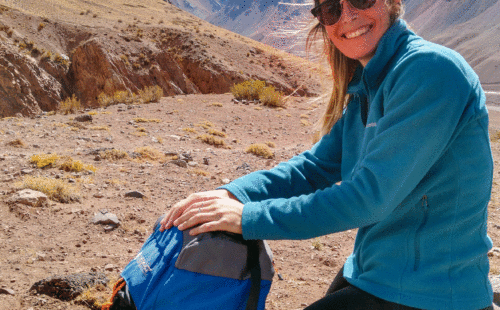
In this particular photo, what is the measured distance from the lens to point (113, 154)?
239 inches

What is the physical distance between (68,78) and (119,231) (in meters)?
21.9

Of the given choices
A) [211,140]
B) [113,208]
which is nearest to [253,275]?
[113,208]

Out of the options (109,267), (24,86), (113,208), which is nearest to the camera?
(109,267)

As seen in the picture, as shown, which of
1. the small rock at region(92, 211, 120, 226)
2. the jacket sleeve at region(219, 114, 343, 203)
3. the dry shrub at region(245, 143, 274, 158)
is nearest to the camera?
the jacket sleeve at region(219, 114, 343, 203)

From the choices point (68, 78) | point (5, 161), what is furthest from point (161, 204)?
point (68, 78)

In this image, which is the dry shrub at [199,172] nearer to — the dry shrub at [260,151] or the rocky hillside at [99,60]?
the dry shrub at [260,151]

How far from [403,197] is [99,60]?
24019mm

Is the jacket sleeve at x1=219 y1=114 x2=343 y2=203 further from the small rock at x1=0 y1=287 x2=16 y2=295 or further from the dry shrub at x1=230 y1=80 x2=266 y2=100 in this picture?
the dry shrub at x1=230 y1=80 x2=266 y2=100

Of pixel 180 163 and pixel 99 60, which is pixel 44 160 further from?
pixel 99 60

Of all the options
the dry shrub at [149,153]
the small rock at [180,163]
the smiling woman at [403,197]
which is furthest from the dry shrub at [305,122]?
the smiling woman at [403,197]

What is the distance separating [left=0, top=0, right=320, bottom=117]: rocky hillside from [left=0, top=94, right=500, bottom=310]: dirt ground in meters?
12.2

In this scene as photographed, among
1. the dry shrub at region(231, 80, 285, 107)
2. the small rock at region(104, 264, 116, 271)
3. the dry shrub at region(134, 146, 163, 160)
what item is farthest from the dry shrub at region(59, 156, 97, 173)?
the dry shrub at region(231, 80, 285, 107)

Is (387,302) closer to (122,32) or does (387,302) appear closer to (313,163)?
(313,163)

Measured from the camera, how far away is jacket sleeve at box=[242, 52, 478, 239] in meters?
1.02
